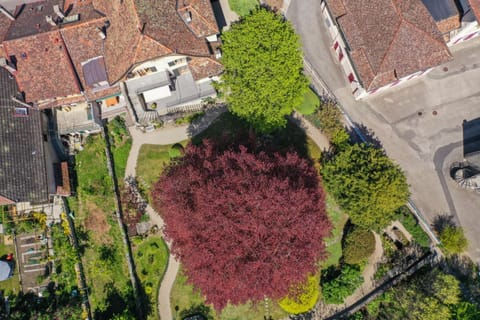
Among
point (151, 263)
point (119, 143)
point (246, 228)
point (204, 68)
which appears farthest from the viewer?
point (119, 143)

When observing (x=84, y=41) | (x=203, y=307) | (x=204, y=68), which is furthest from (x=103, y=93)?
(x=203, y=307)

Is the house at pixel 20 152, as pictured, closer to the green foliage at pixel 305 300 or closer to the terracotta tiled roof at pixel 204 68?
the terracotta tiled roof at pixel 204 68

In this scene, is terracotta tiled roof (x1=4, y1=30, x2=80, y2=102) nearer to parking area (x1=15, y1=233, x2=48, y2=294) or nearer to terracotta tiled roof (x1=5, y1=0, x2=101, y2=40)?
A: terracotta tiled roof (x1=5, y1=0, x2=101, y2=40)

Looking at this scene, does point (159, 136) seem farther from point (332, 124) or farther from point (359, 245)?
point (359, 245)

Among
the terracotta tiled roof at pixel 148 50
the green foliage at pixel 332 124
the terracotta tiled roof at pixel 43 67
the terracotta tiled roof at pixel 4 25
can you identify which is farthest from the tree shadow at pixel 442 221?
the terracotta tiled roof at pixel 4 25

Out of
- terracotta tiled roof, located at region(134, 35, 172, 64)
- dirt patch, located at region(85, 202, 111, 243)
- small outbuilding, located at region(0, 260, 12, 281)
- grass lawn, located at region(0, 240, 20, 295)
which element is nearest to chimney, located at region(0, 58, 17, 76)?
terracotta tiled roof, located at region(134, 35, 172, 64)

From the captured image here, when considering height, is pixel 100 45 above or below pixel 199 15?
above
